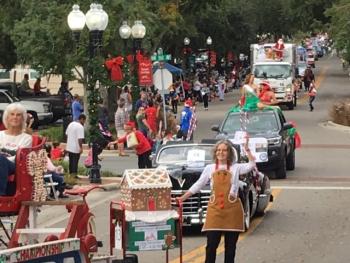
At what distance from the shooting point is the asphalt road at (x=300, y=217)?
491 inches

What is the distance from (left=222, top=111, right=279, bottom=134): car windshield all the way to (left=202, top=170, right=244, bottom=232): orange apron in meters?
12.9

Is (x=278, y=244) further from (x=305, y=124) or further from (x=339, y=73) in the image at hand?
(x=339, y=73)

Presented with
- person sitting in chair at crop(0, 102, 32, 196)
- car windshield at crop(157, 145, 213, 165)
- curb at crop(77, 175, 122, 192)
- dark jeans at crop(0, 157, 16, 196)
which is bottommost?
curb at crop(77, 175, 122, 192)

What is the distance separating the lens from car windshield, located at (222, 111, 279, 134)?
22948 mm

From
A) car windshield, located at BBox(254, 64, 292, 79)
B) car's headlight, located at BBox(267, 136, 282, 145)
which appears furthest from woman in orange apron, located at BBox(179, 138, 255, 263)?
car windshield, located at BBox(254, 64, 292, 79)

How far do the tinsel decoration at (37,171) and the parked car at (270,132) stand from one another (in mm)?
13170

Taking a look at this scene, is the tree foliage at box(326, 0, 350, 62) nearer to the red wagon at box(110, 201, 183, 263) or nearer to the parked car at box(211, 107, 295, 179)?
the parked car at box(211, 107, 295, 179)

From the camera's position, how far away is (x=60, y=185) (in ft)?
57.6

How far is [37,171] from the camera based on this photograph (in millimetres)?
8523

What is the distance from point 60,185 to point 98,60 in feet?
20.1

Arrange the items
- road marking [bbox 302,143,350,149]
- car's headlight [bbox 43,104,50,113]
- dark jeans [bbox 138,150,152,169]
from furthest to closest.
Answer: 1. car's headlight [bbox 43,104,50,113]
2. road marking [bbox 302,143,350,149]
3. dark jeans [bbox 138,150,152,169]

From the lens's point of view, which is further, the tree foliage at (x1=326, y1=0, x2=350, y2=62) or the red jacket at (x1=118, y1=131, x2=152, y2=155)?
the tree foliage at (x1=326, y1=0, x2=350, y2=62)

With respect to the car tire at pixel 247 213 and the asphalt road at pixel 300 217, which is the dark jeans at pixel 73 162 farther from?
the car tire at pixel 247 213

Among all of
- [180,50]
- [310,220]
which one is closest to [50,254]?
[310,220]
